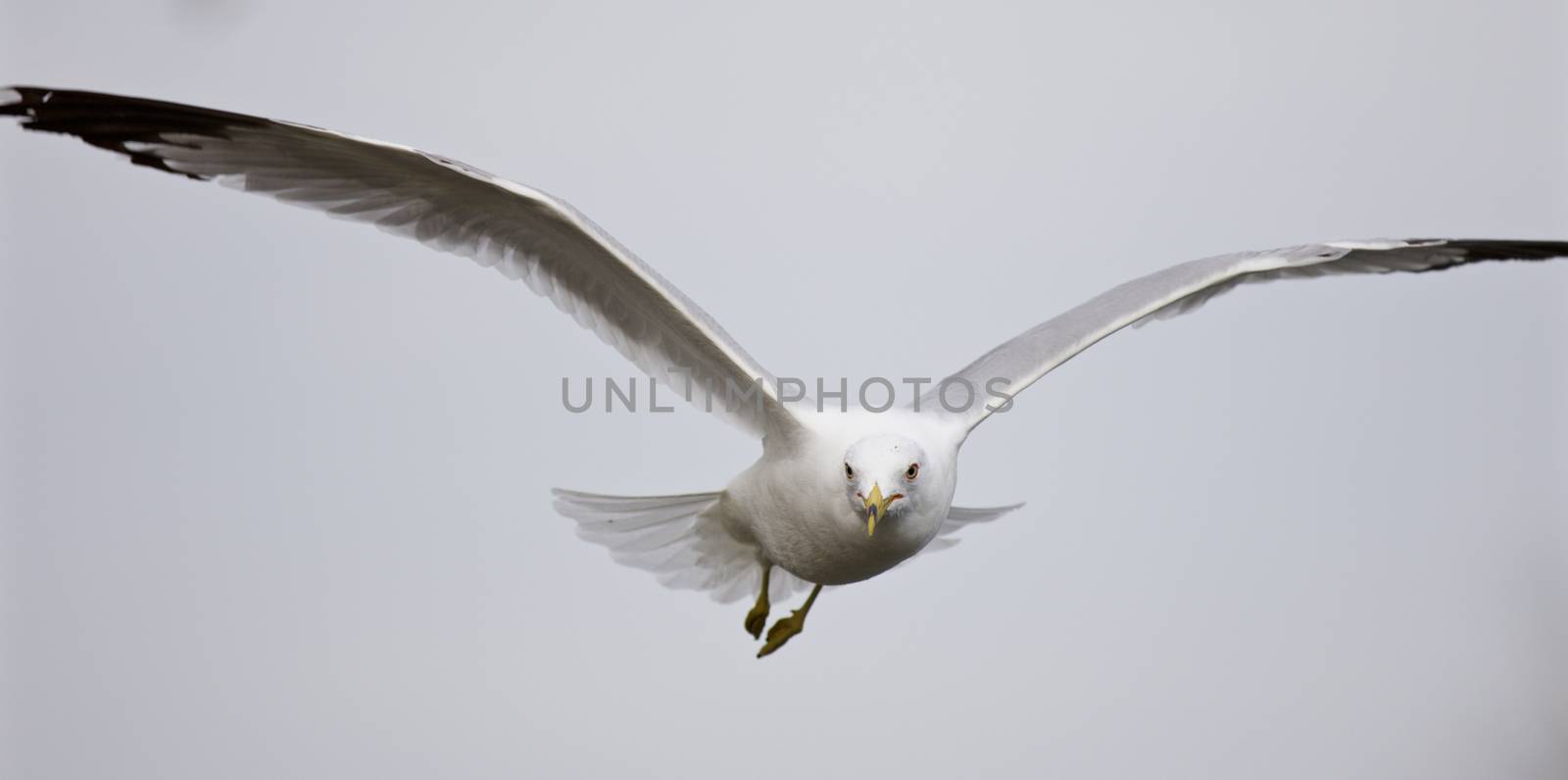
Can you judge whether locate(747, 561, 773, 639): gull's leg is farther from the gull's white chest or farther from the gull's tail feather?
the gull's white chest

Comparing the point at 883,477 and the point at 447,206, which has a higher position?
the point at 447,206

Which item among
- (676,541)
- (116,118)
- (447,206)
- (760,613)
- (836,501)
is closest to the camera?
(116,118)

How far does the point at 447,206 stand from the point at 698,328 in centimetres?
51

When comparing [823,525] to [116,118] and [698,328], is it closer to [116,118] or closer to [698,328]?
[698,328]

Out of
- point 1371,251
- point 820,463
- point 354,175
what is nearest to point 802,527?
point 820,463

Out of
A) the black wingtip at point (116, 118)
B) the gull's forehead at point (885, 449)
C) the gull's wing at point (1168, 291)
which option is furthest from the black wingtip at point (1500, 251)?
the black wingtip at point (116, 118)

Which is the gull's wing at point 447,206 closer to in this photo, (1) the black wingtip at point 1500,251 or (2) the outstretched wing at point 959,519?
(2) the outstretched wing at point 959,519

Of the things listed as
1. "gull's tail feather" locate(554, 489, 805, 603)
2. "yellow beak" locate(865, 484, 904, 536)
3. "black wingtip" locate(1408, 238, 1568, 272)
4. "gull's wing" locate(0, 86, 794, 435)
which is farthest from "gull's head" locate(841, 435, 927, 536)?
"black wingtip" locate(1408, 238, 1568, 272)

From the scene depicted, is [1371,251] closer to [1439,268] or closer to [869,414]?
[1439,268]

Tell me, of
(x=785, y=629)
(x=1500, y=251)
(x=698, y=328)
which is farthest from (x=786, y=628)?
(x=1500, y=251)

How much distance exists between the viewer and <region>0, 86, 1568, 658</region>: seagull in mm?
2389

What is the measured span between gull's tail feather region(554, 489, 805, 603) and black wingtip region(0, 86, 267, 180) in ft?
3.77

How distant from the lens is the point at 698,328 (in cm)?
260

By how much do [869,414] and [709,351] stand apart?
1.03 feet
